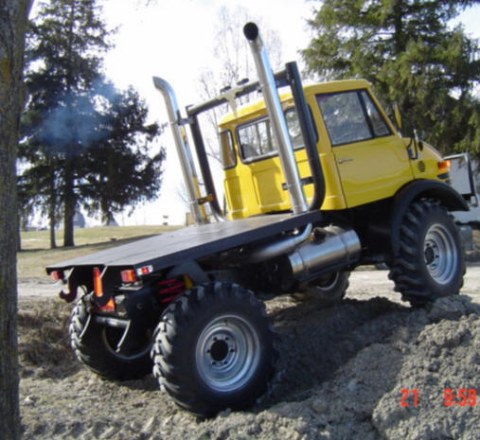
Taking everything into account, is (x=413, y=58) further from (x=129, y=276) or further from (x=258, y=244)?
(x=129, y=276)

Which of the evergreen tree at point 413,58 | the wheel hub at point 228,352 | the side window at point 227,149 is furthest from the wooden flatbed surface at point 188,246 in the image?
the evergreen tree at point 413,58

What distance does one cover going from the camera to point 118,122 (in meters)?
31.1

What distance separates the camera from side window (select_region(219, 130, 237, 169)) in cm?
808

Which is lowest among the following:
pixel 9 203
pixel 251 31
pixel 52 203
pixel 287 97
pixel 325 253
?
pixel 325 253

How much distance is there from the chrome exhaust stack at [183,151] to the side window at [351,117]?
1.88 metres

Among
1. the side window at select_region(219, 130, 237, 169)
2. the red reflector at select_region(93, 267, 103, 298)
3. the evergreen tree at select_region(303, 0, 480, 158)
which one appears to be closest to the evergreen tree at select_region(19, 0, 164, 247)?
the evergreen tree at select_region(303, 0, 480, 158)

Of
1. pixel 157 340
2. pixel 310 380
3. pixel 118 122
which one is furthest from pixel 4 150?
pixel 118 122

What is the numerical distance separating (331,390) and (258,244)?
1631 mm

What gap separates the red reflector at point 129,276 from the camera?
4688mm

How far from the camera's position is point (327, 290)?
27.9 feet

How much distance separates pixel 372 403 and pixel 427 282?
2.61 metres

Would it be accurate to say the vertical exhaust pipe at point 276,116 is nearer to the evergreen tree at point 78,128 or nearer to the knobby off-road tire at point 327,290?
the knobby off-road tire at point 327,290

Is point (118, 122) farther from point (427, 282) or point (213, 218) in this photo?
point (427, 282)

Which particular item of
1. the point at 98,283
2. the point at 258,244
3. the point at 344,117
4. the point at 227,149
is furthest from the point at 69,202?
the point at 98,283
